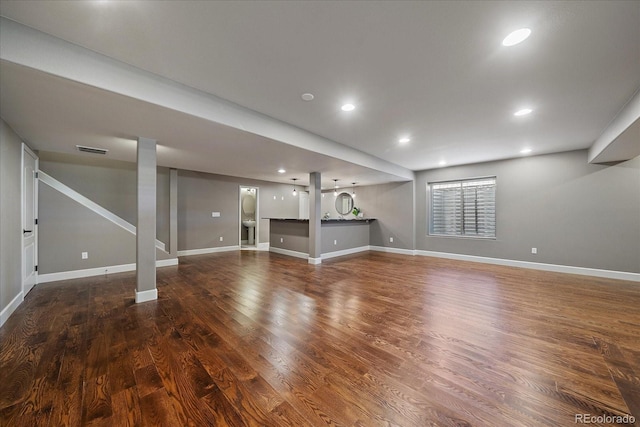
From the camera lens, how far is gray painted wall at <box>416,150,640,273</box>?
13.9 feet

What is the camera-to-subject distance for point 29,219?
3.56 m

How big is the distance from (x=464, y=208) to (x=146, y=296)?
6.97 metres

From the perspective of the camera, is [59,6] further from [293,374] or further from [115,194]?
[115,194]

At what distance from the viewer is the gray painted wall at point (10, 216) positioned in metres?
2.58

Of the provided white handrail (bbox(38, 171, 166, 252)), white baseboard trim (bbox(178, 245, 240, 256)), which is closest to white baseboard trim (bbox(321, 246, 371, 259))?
A: white baseboard trim (bbox(178, 245, 240, 256))

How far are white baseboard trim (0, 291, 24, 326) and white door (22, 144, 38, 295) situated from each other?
0.24 meters

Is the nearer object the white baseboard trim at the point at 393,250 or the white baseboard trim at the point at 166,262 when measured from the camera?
the white baseboard trim at the point at 166,262

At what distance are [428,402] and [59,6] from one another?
3426mm

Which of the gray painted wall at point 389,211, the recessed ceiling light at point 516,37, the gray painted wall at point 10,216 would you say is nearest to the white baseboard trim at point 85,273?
the gray painted wall at point 10,216

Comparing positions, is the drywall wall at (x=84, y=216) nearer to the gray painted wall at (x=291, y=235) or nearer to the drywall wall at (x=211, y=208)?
the drywall wall at (x=211, y=208)

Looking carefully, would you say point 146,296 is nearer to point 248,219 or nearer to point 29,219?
point 29,219

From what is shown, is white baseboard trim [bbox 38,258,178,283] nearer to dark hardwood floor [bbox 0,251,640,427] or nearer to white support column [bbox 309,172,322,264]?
dark hardwood floor [bbox 0,251,640,427]

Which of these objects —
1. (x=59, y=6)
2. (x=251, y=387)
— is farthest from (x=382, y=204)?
(x=59, y=6)

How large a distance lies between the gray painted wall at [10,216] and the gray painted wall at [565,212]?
8009 mm
